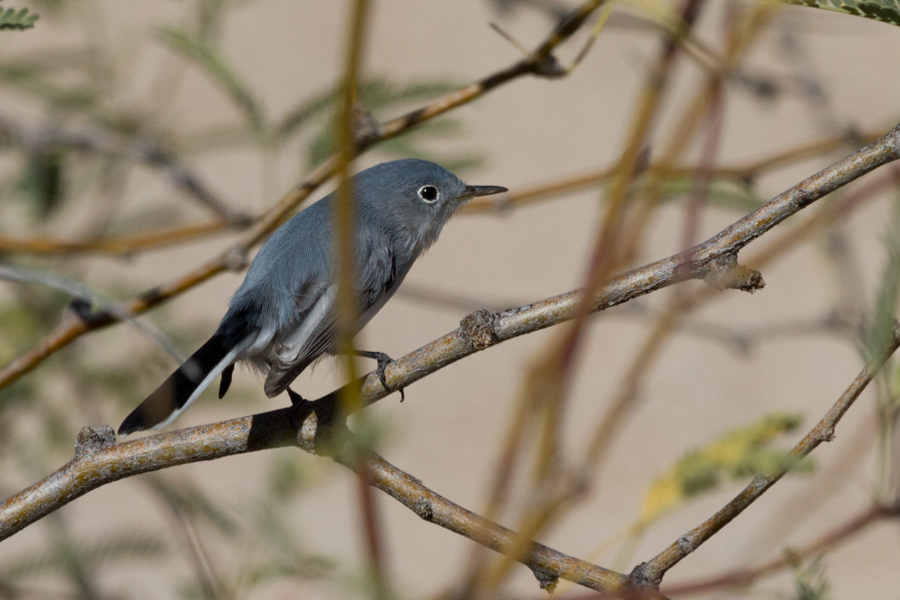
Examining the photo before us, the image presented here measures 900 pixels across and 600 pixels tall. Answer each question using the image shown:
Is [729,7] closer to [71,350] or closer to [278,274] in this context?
[278,274]

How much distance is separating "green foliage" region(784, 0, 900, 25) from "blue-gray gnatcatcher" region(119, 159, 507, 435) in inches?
35.6

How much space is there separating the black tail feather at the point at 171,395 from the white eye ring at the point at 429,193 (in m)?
0.70

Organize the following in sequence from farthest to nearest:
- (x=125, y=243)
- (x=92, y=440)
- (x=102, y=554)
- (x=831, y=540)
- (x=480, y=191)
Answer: (x=480, y=191), (x=102, y=554), (x=125, y=243), (x=92, y=440), (x=831, y=540)

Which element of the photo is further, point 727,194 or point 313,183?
point 727,194

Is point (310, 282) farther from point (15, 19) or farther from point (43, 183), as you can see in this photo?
point (15, 19)

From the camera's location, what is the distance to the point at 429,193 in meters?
2.03

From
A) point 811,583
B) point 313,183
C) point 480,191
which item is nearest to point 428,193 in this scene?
point 480,191

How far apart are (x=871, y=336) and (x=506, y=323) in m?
0.45

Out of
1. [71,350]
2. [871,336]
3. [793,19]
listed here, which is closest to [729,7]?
[871,336]

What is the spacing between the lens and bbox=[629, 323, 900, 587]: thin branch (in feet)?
2.21

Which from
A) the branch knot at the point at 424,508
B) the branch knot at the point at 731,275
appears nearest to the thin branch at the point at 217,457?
the branch knot at the point at 424,508

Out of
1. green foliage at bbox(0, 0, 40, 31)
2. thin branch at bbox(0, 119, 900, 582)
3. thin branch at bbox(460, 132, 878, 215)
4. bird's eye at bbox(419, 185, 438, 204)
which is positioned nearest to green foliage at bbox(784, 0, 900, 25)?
thin branch at bbox(0, 119, 900, 582)

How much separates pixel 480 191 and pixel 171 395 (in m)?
0.90

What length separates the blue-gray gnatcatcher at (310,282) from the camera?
144 cm
